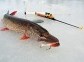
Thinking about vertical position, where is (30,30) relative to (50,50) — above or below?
above

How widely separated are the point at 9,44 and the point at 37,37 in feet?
1.19

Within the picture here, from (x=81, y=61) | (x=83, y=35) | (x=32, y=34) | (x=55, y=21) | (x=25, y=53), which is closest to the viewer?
(x=81, y=61)

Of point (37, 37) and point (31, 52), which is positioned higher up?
point (37, 37)

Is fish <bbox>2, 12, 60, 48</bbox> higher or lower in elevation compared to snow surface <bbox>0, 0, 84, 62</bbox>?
higher

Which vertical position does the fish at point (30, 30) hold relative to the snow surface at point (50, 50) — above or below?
above

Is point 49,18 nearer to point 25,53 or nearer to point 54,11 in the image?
point 54,11

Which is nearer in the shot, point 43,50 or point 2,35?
point 43,50

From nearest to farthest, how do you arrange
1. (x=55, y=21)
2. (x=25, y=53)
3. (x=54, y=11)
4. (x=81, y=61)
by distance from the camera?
(x=81, y=61)
(x=25, y=53)
(x=55, y=21)
(x=54, y=11)

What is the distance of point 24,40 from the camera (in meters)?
2.28

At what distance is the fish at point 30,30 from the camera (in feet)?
6.15

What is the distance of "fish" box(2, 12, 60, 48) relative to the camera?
1.87 m

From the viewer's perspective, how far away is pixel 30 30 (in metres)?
2.22

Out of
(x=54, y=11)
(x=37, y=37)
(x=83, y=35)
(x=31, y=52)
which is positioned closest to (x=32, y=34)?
(x=37, y=37)

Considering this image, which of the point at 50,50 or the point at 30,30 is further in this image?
the point at 30,30
